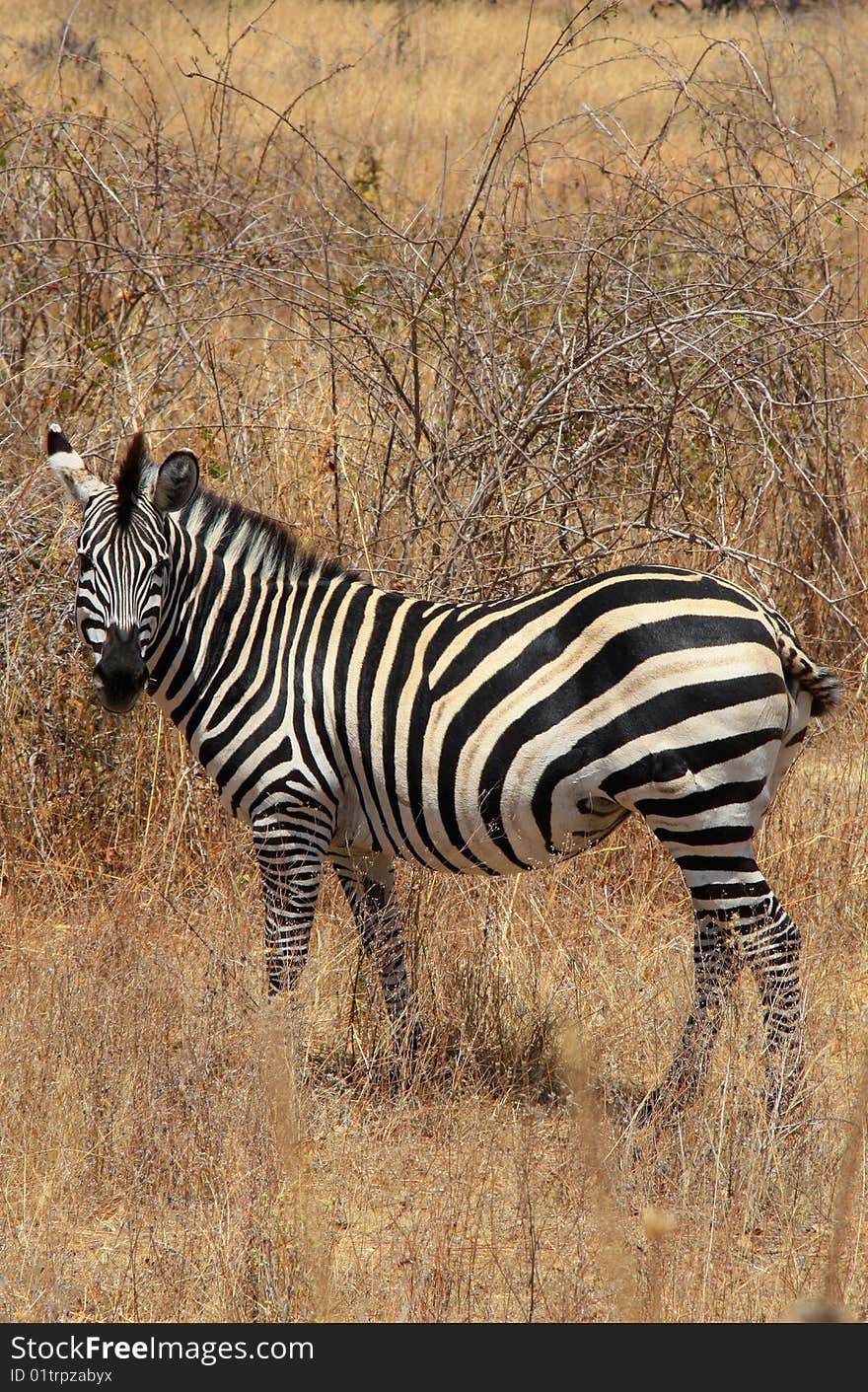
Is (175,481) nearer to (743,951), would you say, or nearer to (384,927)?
(384,927)

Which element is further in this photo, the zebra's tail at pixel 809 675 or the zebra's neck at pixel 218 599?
the zebra's neck at pixel 218 599

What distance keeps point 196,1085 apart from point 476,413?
3521mm

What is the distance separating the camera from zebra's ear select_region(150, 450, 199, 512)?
4875mm

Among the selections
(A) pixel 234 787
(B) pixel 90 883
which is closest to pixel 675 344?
(A) pixel 234 787

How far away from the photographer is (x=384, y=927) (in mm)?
5039

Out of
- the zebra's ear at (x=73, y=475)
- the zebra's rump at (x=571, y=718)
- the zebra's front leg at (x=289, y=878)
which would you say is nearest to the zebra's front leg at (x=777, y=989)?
the zebra's rump at (x=571, y=718)

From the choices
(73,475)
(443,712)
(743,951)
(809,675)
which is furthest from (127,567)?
(743,951)

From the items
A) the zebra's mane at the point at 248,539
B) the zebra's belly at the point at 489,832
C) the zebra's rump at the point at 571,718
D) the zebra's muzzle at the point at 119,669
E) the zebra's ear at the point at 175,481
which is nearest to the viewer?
the zebra's rump at the point at 571,718

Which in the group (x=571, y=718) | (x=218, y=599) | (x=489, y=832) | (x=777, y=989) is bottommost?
(x=777, y=989)

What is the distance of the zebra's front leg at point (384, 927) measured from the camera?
16.5 ft

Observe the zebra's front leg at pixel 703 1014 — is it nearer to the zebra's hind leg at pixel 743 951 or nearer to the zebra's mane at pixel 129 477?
the zebra's hind leg at pixel 743 951

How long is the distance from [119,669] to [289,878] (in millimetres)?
908

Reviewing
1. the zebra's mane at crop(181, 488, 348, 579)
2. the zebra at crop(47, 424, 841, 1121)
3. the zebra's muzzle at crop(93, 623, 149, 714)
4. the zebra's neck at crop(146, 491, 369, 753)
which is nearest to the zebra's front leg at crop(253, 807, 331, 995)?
the zebra at crop(47, 424, 841, 1121)

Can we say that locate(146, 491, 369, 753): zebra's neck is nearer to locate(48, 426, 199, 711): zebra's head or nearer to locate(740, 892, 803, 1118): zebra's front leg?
locate(48, 426, 199, 711): zebra's head
